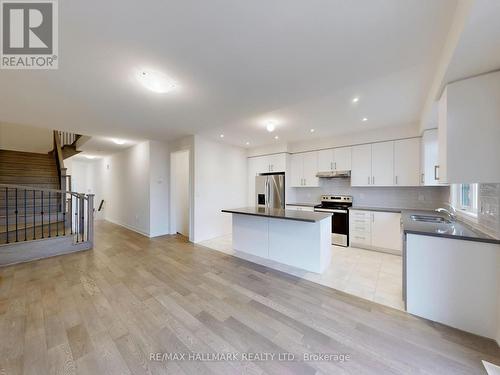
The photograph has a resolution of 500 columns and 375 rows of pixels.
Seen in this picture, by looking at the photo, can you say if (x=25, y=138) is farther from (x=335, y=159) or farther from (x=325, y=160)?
(x=335, y=159)

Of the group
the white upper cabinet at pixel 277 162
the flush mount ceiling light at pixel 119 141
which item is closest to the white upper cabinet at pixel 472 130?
the white upper cabinet at pixel 277 162

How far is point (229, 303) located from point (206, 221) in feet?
9.32

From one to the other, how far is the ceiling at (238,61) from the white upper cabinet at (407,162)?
0.53 m

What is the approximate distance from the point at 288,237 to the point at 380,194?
8.74ft

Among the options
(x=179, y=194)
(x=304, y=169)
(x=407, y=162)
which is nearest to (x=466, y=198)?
(x=407, y=162)

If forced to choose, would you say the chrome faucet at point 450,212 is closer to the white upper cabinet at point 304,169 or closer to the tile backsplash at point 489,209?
the tile backsplash at point 489,209

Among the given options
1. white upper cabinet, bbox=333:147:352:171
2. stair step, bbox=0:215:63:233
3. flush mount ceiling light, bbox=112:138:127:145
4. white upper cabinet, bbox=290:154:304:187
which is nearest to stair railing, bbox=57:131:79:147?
flush mount ceiling light, bbox=112:138:127:145

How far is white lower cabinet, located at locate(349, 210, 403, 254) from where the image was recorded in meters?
3.63

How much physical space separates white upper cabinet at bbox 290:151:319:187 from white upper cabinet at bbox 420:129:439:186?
2.08 metres

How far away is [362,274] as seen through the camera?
2.85 meters

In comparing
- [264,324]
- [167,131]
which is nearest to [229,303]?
[264,324]

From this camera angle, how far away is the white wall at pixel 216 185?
462 cm

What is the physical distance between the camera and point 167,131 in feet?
14.0

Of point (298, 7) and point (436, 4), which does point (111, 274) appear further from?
point (436, 4)
